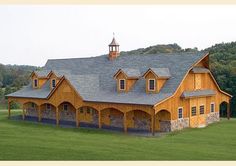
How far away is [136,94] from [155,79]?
2.01m

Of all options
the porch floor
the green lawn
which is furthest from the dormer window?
the green lawn

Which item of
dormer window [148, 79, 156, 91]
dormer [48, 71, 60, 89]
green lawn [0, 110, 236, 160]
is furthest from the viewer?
dormer [48, 71, 60, 89]

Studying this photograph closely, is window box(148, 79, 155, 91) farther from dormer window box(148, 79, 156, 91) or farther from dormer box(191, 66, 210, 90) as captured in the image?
dormer box(191, 66, 210, 90)

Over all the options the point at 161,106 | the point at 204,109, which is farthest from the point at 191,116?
the point at 161,106

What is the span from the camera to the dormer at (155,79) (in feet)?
102

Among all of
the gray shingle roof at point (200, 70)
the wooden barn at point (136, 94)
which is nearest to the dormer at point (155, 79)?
the wooden barn at point (136, 94)

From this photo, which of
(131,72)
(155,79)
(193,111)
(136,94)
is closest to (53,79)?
(131,72)

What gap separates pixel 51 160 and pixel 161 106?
1263 centimetres

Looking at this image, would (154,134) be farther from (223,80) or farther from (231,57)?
(231,57)

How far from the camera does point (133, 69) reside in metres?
34.5

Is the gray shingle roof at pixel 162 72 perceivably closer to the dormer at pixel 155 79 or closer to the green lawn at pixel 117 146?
the dormer at pixel 155 79

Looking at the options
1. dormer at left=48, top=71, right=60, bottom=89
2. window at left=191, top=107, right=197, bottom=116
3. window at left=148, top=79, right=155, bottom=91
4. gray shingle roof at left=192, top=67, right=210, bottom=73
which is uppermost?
gray shingle roof at left=192, top=67, right=210, bottom=73

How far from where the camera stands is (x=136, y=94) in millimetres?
31969

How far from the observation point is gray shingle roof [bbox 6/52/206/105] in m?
31.2
